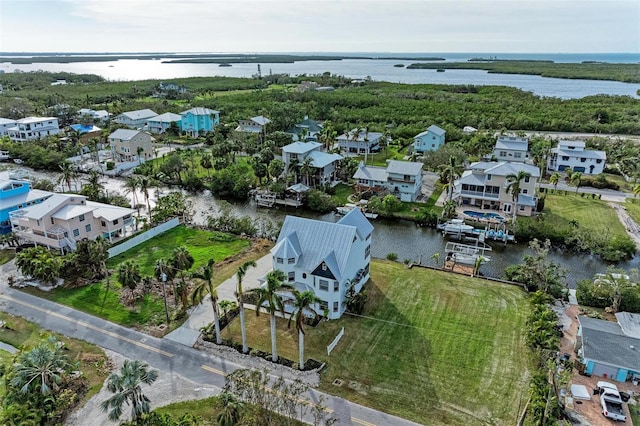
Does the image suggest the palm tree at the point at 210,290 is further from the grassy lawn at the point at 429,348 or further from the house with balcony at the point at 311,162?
the house with balcony at the point at 311,162

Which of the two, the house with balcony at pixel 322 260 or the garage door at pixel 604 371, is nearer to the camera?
the garage door at pixel 604 371

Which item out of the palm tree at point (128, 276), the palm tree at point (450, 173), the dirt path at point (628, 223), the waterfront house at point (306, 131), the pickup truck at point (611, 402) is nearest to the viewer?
the pickup truck at point (611, 402)

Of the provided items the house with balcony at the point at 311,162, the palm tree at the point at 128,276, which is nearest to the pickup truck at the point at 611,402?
the palm tree at the point at 128,276

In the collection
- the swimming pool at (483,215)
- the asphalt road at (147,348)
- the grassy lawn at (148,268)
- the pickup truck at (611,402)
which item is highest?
the swimming pool at (483,215)

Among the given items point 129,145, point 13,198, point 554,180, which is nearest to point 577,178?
point 554,180

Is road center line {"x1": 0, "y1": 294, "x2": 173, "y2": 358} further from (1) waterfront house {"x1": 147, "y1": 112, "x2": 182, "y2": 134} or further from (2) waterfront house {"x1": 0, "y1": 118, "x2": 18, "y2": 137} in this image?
(2) waterfront house {"x1": 0, "y1": 118, "x2": 18, "y2": 137}

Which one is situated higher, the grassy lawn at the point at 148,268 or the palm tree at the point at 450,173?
the palm tree at the point at 450,173

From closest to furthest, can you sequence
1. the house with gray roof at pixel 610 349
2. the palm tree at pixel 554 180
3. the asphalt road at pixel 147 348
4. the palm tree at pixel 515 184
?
the asphalt road at pixel 147 348 → the house with gray roof at pixel 610 349 → the palm tree at pixel 515 184 → the palm tree at pixel 554 180
